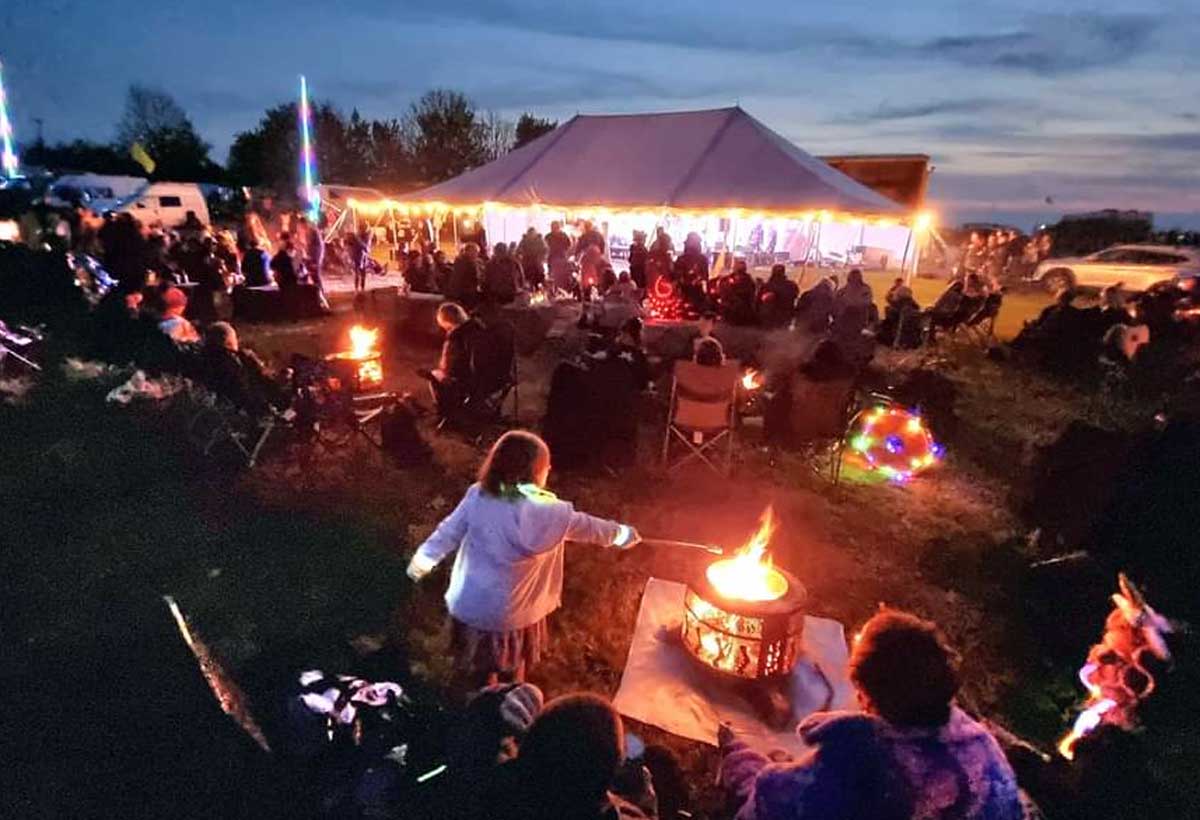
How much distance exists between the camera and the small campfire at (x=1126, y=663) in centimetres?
255

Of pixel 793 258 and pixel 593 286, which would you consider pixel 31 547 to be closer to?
pixel 593 286

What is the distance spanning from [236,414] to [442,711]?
13.1ft

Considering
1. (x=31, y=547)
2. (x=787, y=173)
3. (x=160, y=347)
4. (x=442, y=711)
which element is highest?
(x=787, y=173)

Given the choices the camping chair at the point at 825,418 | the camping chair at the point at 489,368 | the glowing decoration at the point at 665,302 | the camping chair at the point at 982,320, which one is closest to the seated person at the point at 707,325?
the glowing decoration at the point at 665,302

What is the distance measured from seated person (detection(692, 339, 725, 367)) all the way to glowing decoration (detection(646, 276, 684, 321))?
562 centimetres

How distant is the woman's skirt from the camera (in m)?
3.17

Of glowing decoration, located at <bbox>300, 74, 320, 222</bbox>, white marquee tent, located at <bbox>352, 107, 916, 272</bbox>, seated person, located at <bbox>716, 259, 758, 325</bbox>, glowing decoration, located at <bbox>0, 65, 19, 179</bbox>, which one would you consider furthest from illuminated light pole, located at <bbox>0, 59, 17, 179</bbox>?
seated person, located at <bbox>716, 259, 758, 325</bbox>

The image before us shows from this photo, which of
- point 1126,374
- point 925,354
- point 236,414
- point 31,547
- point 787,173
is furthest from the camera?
point 787,173

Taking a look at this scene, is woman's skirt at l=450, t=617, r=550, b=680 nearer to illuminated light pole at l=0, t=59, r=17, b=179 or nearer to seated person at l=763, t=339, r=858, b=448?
seated person at l=763, t=339, r=858, b=448

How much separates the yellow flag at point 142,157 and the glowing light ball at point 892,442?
45.7 meters

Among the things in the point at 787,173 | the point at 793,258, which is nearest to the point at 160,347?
the point at 787,173

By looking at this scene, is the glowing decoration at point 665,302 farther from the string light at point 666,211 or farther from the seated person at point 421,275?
the seated person at point 421,275

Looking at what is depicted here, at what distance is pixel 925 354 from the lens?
1115 cm

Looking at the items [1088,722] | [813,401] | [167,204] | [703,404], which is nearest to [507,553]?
[1088,722]
